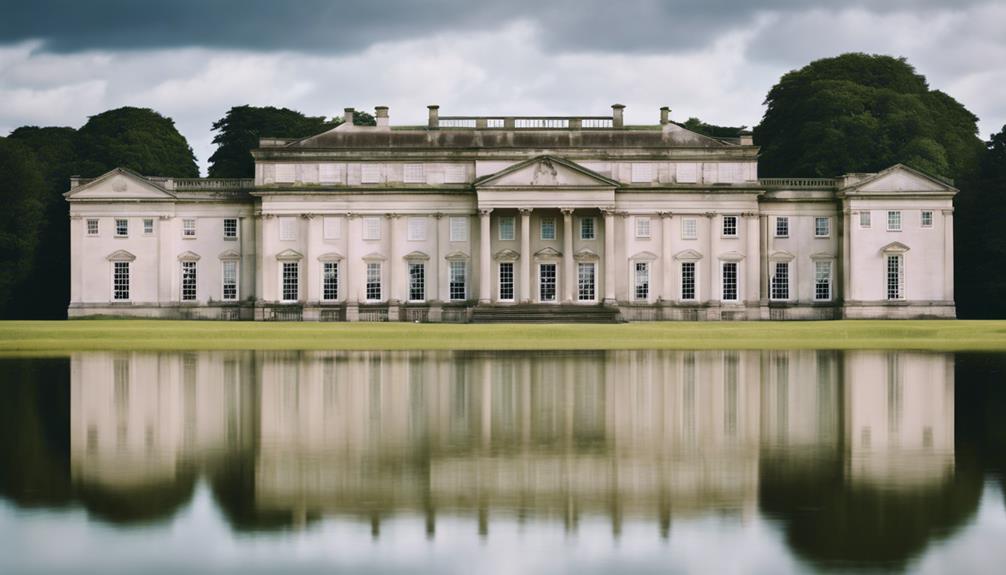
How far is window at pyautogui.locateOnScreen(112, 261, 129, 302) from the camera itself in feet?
220

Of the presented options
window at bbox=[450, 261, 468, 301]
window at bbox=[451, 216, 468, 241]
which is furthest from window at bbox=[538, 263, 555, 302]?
window at bbox=[451, 216, 468, 241]

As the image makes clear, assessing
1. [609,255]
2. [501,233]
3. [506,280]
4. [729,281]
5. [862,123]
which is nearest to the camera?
[609,255]

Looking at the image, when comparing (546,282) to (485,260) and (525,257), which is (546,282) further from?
(485,260)

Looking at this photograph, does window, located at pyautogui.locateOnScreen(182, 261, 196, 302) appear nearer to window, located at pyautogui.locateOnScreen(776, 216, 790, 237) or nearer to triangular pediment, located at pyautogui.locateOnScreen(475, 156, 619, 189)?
triangular pediment, located at pyautogui.locateOnScreen(475, 156, 619, 189)

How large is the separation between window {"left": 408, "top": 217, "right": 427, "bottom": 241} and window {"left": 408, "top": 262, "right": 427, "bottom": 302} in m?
1.32

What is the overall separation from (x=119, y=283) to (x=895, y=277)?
39507 mm

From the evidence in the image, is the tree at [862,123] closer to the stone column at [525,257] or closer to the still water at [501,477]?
the stone column at [525,257]

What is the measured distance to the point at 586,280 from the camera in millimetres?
66312

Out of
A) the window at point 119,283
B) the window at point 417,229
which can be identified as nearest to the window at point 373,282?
the window at point 417,229

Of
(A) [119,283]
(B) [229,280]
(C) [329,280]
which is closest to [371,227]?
(C) [329,280]

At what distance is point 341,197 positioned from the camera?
6619cm

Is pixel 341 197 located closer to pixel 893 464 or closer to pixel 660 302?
pixel 660 302

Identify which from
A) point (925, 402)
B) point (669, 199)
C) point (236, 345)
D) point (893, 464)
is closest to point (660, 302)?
point (669, 199)

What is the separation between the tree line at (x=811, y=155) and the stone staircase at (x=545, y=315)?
21.3 metres
